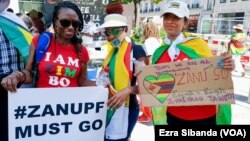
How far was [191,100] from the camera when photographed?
2145 millimetres

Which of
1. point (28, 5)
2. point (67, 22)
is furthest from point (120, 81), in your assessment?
point (28, 5)

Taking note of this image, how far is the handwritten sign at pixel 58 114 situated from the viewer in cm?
206

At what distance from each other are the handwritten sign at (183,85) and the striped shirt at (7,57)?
2.88 feet

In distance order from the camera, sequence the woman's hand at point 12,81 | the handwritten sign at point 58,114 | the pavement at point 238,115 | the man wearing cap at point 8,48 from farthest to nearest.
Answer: the pavement at point 238,115
the man wearing cap at point 8,48
the handwritten sign at point 58,114
the woman's hand at point 12,81

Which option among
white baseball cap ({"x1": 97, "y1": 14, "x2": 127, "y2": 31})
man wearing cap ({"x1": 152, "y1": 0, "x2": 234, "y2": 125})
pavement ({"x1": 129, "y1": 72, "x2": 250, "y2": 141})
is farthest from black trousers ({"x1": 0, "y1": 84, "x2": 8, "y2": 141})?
pavement ({"x1": 129, "y1": 72, "x2": 250, "y2": 141})

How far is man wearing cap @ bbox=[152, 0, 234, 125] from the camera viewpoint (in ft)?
7.29

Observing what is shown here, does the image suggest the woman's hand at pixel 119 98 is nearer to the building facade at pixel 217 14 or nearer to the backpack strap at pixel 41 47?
the backpack strap at pixel 41 47

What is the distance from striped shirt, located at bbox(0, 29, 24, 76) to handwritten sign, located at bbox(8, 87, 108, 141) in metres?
0.24

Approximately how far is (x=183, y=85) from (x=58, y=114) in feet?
2.90

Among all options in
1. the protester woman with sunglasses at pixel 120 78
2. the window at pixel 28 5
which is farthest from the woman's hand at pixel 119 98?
the window at pixel 28 5

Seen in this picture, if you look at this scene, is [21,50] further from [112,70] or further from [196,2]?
[196,2]

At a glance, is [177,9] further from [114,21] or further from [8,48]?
[8,48]

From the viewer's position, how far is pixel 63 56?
216cm

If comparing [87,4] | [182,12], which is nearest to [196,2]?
→ [87,4]
